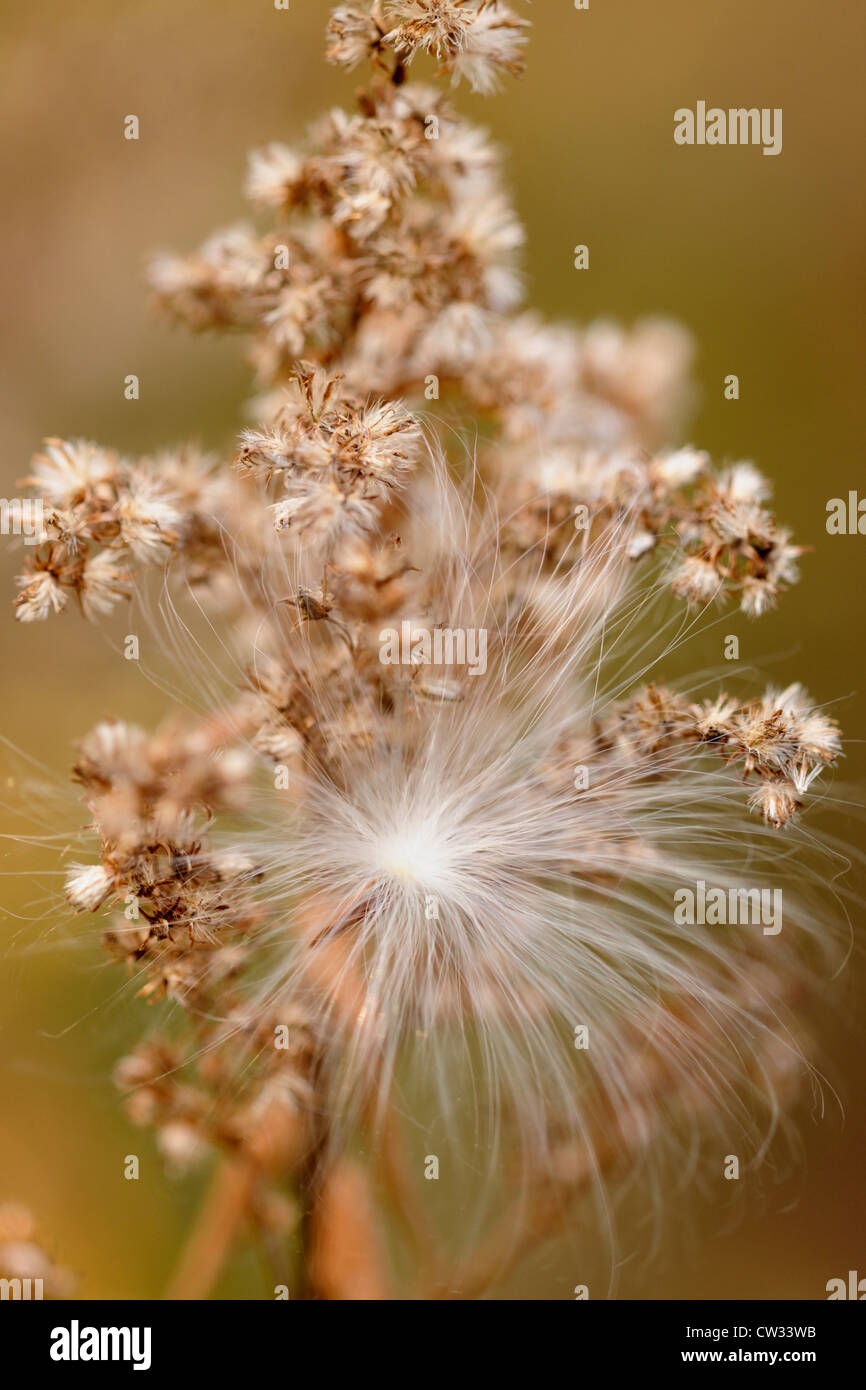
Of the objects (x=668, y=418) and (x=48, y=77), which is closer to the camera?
(x=668, y=418)

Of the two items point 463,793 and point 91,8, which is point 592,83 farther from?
point 463,793

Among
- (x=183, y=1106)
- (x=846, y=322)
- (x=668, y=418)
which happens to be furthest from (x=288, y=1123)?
(x=846, y=322)

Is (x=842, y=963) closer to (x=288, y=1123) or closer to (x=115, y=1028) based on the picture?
(x=288, y=1123)

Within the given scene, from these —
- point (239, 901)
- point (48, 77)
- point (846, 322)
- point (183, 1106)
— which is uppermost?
point (48, 77)

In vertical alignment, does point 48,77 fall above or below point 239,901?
above

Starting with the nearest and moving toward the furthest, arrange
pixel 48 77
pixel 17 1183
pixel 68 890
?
pixel 68 890
pixel 17 1183
pixel 48 77

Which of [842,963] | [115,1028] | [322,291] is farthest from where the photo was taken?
[842,963]

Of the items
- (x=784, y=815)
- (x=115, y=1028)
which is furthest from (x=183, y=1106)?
(x=784, y=815)
